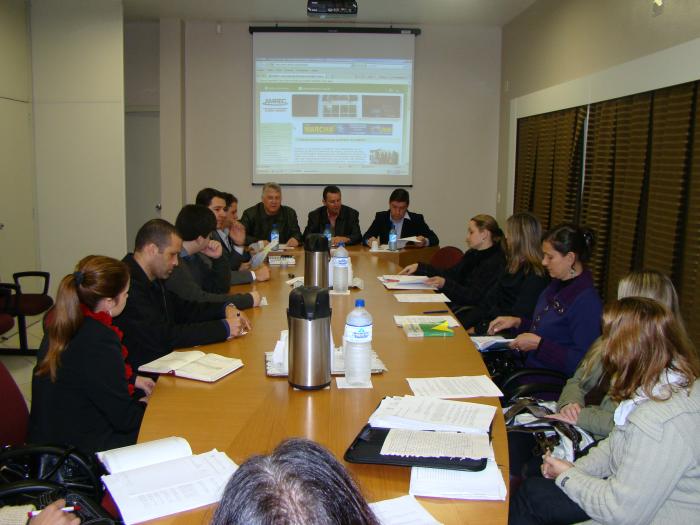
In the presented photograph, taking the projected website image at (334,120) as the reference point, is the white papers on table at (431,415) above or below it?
below

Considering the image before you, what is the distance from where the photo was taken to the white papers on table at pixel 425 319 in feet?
10.1

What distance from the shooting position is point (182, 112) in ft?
25.3

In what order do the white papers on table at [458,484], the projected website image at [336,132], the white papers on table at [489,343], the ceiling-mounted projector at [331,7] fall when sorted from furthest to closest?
the projected website image at [336,132]
the ceiling-mounted projector at [331,7]
the white papers on table at [489,343]
the white papers on table at [458,484]

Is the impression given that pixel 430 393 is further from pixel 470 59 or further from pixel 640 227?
pixel 470 59

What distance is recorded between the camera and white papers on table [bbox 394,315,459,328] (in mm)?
3092

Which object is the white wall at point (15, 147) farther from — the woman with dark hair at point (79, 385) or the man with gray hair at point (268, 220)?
the woman with dark hair at point (79, 385)

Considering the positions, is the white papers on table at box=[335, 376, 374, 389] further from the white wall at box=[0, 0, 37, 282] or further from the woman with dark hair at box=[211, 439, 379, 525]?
the white wall at box=[0, 0, 37, 282]

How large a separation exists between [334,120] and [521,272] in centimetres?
444

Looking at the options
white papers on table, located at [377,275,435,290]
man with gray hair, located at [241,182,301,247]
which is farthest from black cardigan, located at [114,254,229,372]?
man with gray hair, located at [241,182,301,247]

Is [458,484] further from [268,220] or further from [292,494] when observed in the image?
[268,220]

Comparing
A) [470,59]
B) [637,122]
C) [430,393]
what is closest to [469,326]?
[637,122]

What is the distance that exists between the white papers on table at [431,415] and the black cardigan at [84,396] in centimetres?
87

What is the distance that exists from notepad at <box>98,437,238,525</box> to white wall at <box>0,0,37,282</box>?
526cm

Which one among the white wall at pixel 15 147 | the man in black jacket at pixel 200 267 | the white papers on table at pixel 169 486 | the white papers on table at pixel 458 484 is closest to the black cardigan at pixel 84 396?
the white papers on table at pixel 169 486
